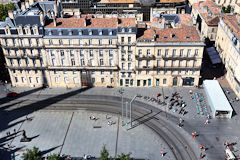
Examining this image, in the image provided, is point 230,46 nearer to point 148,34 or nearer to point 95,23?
point 148,34

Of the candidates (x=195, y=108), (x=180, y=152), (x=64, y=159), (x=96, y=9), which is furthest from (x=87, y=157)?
(x=96, y=9)

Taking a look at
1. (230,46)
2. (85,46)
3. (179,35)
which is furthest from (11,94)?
(230,46)

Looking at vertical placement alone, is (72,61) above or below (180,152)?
above

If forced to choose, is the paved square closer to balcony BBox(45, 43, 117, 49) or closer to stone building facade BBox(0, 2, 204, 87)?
stone building facade BBox(0, 2, 204, 87)

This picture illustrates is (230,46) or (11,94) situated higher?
(230,46)

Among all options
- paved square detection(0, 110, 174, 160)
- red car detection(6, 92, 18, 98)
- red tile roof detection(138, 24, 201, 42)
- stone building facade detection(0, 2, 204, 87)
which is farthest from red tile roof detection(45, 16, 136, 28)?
paved square detection(0, 110, 174, 160)

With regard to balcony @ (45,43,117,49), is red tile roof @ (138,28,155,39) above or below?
above

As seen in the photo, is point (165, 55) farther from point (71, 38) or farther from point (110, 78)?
point (71, 38)

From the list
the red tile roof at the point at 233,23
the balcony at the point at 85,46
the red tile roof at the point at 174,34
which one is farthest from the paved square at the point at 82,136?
the red tile roof at the point at 233,23
